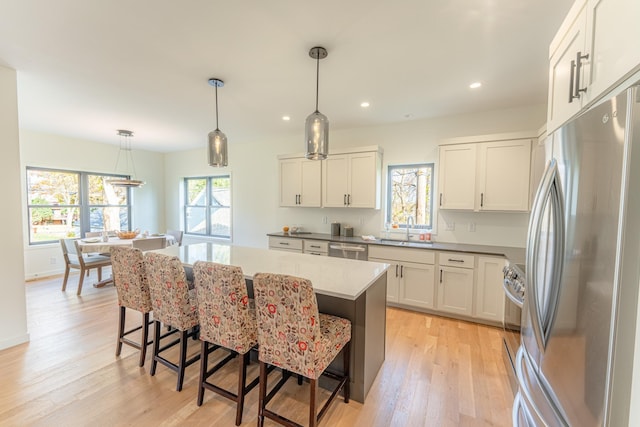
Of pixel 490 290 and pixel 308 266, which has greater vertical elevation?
pixel 308 266

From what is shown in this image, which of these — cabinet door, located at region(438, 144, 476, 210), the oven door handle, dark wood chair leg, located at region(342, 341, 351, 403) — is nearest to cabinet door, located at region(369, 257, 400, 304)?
cabinet door, located at region(438, 144, 476, 210)

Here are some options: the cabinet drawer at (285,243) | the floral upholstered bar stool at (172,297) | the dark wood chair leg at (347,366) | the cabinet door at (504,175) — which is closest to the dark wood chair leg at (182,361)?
the floral upholstered bar stool at (172,297)

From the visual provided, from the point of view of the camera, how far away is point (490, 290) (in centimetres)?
307

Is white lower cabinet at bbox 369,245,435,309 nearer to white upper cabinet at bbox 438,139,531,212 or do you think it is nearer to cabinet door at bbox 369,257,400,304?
cabinet door at bbox 369,257,400,304

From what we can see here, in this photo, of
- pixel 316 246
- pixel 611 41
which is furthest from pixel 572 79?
pixel 316 246

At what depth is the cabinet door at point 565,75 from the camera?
1.22m

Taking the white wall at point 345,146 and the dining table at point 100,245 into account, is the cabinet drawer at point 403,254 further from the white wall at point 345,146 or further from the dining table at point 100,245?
the dining table at point 100,245

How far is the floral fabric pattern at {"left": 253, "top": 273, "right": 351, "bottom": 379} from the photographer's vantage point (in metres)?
1.46

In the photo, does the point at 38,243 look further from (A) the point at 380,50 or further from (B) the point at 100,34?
(A) the point at 380,50

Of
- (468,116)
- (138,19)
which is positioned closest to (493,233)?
(468,116)

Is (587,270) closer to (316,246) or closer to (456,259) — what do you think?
(456,259)

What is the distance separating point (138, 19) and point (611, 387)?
117 inches

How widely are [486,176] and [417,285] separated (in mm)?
1617

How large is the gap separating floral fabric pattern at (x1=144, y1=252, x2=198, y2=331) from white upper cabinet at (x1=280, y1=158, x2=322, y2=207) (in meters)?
2.69
